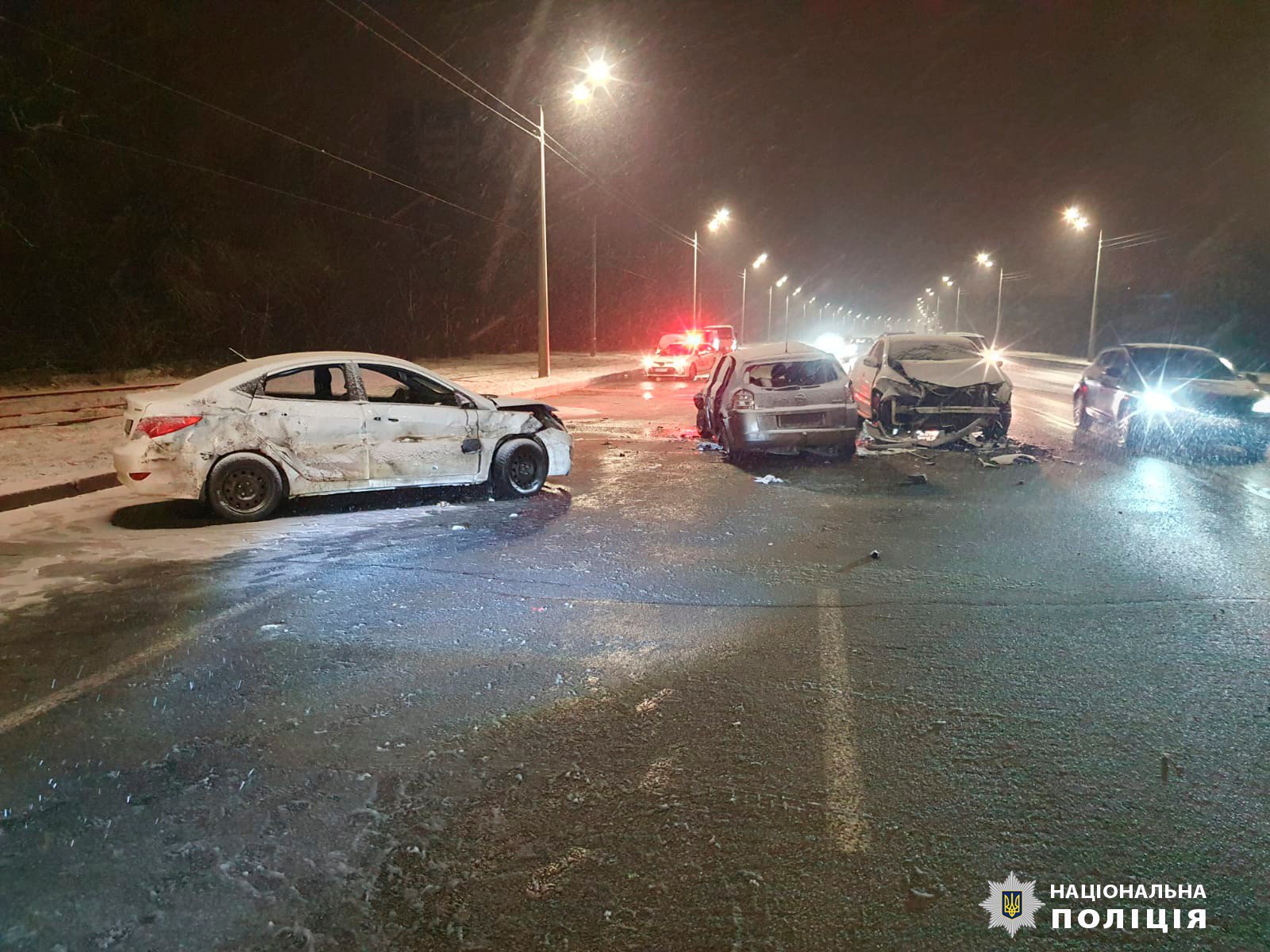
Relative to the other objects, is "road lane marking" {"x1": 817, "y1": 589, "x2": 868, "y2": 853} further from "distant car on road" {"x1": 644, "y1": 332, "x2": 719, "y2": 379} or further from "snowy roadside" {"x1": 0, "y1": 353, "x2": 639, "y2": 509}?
"distant car on road" {"x1": 644, "y1": 332, "x2": 719, "y2": 379}

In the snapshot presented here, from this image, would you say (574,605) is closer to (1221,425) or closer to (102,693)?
(102,693)

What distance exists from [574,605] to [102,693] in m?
2.70

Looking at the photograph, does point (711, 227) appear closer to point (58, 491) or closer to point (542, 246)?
point (542, 246)

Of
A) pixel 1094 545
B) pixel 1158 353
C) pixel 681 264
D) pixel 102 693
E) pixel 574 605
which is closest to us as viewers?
pixel 102 693

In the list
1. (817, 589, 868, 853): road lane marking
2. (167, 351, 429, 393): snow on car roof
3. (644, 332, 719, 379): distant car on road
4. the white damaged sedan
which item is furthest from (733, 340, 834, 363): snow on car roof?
(644, 332, 719, 379): distant car on road

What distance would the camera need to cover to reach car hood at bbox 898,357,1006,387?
14.2 meters

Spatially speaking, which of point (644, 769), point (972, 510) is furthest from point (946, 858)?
point (972, 510)

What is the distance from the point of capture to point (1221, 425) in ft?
44.7

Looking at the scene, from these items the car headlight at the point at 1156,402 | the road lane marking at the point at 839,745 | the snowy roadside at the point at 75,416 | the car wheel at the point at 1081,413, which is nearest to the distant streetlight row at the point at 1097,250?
the snowy roadside at the point at 75,416

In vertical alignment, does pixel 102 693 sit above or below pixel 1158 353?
below

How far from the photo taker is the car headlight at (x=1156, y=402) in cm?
1426

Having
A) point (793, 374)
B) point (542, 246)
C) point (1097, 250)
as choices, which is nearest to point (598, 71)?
point (542, 246)

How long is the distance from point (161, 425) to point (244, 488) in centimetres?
88

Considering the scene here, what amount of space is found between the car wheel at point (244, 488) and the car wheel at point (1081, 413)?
551 inches
